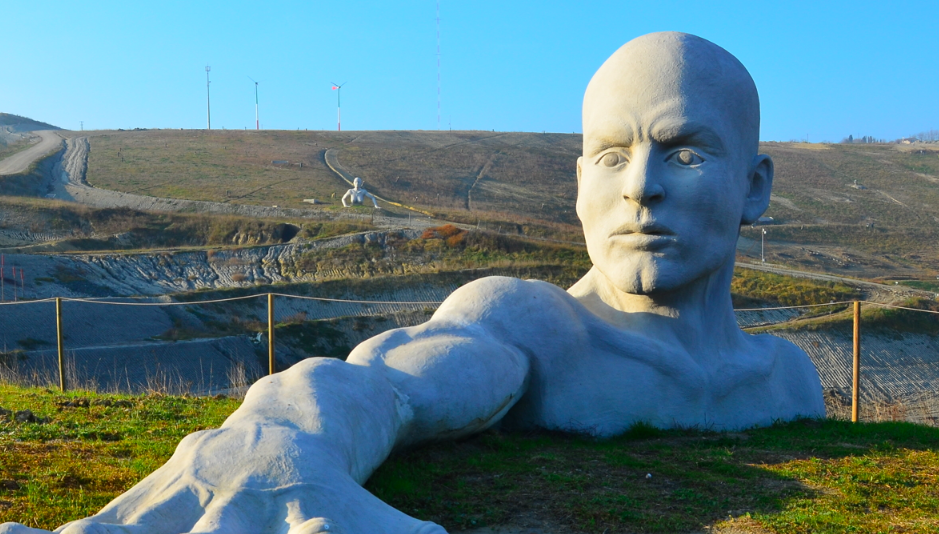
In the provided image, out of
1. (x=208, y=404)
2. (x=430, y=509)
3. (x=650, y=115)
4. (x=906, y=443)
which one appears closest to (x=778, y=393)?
(x=906, y=443)

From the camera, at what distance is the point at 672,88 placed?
6637 millimetres

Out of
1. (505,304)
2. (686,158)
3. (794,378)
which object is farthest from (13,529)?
(794,378)

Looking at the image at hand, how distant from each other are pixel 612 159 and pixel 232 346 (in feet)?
59.2

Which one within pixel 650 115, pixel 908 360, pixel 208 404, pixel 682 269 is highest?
pixel 650 115

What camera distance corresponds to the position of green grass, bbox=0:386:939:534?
15.2 ft

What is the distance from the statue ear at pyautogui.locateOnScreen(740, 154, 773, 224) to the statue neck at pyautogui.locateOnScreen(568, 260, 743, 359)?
0.42 meters

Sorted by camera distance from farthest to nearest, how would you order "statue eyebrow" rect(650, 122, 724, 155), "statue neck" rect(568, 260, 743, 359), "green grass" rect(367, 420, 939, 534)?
"statue neck" rect(568, 260, 743, 359)
"statue eyebrow" rect(650, 122, 724, 155)
"green grass" rect(367, 420, 939, 534)

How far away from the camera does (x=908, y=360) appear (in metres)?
24.3

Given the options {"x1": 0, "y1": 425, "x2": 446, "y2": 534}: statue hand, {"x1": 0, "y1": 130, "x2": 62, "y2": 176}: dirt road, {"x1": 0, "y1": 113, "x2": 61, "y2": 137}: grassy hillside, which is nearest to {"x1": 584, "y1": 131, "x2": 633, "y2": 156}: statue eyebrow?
{"x1": 0, "y1": 425, "x2": 446, "y2": 534}: statue hand

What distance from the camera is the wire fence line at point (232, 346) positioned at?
2035cm

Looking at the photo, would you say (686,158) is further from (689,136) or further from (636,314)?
(636,314)

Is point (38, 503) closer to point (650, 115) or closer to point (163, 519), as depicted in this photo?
point (163, 519)

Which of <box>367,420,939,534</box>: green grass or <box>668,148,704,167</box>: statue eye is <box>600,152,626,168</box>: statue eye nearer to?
<box>668,148,704,167</box>: statue eye

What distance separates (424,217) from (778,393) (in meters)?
34.9
